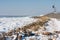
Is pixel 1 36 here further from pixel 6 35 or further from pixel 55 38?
pixel 55 38

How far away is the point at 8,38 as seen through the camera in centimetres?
339

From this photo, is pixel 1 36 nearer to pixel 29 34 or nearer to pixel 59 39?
pixel 29 34

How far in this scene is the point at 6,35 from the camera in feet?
11.6

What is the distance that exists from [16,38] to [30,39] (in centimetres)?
27

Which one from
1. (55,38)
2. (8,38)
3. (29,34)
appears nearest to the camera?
(8,38)

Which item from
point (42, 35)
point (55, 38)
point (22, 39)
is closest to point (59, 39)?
point (55, 38)

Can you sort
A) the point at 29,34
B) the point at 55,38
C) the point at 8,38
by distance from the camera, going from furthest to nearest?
the point at 29,34 → the point at 55,38 → the point at 8,38

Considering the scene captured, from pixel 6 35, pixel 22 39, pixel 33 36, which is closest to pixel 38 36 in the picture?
pixel 33 36

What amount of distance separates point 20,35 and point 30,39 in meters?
0.17

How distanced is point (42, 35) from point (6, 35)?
0.66 m

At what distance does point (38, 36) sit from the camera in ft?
12.2

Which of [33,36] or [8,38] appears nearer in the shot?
[8,38]

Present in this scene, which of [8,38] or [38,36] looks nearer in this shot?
[8,38]

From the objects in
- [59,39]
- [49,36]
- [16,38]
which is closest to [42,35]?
[49,36]
